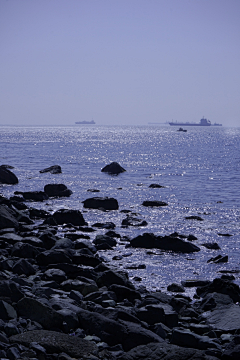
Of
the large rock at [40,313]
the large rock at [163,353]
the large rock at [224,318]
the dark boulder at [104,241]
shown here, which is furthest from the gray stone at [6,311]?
the dark boulder at [104,241]

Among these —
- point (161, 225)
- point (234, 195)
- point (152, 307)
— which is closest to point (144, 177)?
point (234, 195)

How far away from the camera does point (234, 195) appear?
4119 cm

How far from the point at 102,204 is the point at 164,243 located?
38.3ft

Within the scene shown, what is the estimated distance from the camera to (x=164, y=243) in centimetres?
2161

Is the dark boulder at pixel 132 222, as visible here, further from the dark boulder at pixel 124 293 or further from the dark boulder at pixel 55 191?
the dark boulder at pixel 124 293

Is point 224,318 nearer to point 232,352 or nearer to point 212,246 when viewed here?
point 232,352

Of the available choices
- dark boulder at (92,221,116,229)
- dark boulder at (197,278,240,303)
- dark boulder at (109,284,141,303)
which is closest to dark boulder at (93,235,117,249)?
dark boulder at (92,221,116,229)

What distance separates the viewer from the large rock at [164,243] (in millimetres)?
21234

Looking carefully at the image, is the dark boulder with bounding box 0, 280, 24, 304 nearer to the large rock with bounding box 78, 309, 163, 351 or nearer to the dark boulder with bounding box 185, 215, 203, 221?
the large rock with bounding box 78, 309, 163, 351

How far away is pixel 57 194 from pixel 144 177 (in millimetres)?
19857

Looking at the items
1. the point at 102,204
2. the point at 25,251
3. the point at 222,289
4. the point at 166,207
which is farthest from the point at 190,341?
the point at 166,207

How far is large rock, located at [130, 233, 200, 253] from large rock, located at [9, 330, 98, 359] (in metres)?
12.3

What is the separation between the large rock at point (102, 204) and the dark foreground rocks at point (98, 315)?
13.9m

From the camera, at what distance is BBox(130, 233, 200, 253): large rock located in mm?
21234
